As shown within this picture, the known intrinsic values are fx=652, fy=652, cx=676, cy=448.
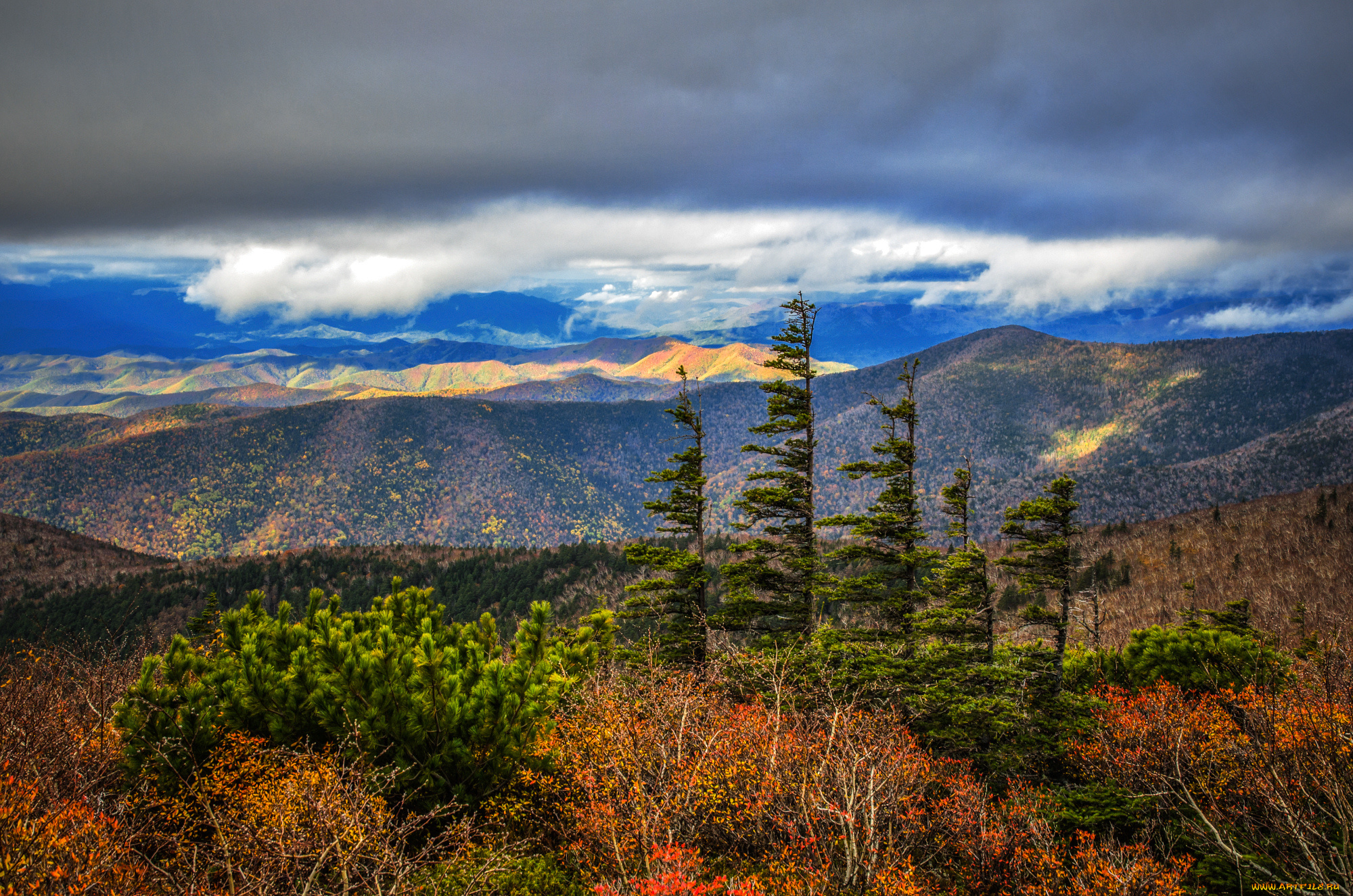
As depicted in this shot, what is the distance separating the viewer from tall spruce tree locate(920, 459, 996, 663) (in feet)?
71.2

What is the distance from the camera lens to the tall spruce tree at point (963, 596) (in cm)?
2170

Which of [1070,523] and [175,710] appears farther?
[1070,523]

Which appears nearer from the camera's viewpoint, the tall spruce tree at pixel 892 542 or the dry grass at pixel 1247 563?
the tall spruce tree at pixel 892 542

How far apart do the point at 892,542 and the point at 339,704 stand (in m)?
19.1

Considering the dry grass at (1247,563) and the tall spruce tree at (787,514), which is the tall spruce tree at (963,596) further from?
the dry grass at (1247,563)

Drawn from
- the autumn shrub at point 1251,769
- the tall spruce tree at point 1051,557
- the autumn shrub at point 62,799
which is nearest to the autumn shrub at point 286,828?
the autumn shrub at point 62,799

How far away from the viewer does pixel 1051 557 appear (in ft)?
71.2

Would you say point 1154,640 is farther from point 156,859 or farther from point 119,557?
point 119,557

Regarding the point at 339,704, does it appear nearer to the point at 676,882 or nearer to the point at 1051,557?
the point at 676,882

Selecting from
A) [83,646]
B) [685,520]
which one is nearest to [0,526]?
[83,646]

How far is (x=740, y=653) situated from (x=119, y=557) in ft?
783

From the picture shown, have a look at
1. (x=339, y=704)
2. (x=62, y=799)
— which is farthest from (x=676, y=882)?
(x=62, y=799)

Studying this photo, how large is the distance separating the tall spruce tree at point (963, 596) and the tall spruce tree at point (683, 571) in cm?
856

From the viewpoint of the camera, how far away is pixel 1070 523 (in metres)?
21.9
